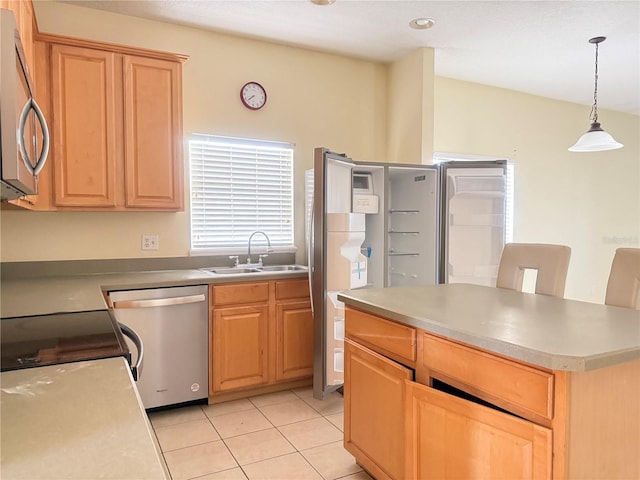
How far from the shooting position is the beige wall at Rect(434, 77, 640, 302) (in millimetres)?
4656

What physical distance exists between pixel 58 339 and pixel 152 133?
6.22 feet

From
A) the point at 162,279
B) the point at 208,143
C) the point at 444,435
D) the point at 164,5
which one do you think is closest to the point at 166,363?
the point at 162,279

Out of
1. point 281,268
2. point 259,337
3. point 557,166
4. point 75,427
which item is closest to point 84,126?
point 281,268

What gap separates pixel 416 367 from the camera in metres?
1.69

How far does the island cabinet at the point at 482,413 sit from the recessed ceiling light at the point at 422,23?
2.34 meters

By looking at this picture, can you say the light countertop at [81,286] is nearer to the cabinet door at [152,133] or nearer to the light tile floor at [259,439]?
the cabinet door at [152,133]

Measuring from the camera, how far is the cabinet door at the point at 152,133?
9.28ft

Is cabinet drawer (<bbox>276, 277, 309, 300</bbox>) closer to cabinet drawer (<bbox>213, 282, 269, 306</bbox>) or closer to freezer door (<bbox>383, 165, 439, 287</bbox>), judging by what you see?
cabinet drawer (<bbox>213, 282, 269, 306</bbox>)

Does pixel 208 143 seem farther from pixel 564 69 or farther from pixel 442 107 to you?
pixel 564 69

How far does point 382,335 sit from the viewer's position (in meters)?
1.87

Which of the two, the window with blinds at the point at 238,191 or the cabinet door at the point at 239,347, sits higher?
the window with blinds at the point at 238,191

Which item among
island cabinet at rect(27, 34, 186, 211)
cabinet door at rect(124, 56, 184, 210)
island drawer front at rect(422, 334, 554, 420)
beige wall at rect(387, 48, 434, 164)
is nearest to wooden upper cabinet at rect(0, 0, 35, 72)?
island cabinet at rect(27, 34, 186, 211)

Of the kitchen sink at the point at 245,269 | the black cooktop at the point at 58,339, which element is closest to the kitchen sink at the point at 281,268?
the kitchen sink at the point at 245,269

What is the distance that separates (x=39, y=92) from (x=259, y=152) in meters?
1.57
